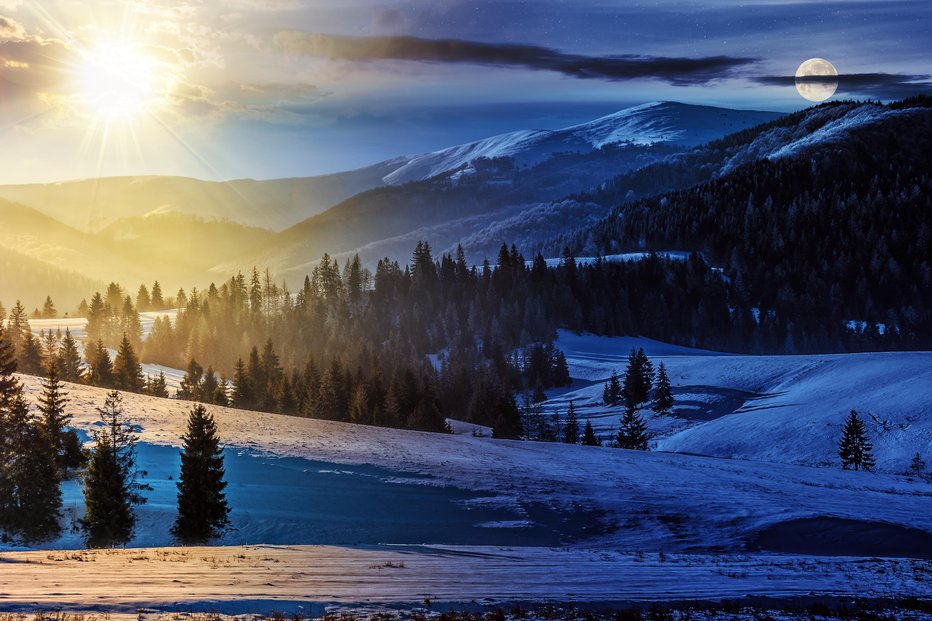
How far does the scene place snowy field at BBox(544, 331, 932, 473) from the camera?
7400 centimetres

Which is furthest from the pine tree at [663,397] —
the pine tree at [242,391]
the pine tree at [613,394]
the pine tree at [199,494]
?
the pine tree at [199,494]

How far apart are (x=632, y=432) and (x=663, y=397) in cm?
1821

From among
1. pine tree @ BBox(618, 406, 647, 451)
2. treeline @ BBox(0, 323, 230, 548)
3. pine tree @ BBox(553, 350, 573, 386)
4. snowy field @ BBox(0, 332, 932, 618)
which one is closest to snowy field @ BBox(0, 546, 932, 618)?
snowy field @ BBox(0, 332, 932, 618)

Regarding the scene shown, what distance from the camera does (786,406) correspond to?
88375mm

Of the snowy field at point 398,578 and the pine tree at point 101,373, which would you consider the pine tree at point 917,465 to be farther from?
the pine tree at point 101,373

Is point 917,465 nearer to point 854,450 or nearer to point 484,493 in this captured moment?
point 854,450

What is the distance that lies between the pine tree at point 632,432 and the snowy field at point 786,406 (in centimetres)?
207

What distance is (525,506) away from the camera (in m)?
41.2

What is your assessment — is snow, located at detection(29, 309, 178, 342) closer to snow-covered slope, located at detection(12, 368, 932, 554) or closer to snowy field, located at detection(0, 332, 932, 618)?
snowy field, located at detection(0, 332, 932, 618)

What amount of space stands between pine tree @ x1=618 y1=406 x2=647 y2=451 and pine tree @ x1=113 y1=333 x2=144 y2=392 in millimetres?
64308

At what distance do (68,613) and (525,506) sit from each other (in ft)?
89.9

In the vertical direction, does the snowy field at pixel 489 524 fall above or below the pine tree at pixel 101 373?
below

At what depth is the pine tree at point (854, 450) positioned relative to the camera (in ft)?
221

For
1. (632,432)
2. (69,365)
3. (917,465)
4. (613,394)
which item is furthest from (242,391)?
(917,465)
